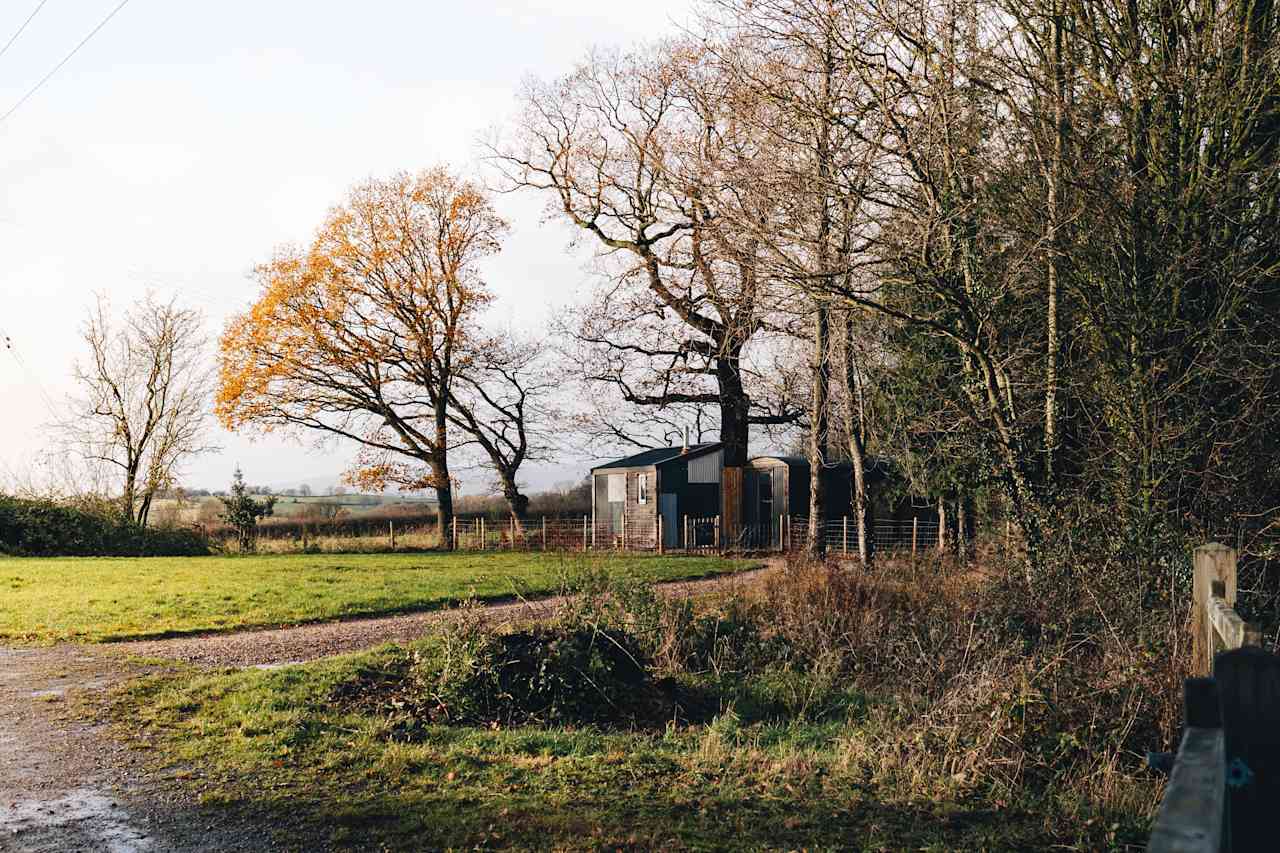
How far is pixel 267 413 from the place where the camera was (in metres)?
34.7

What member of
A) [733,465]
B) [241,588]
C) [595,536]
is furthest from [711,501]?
[241,588]

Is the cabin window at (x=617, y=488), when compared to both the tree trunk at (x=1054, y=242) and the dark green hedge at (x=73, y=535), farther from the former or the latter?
the tree trunk at (x=1054, y=242)

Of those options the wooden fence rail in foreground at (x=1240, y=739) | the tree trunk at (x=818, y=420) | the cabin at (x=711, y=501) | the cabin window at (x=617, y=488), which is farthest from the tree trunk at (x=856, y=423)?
the cabin window at (x=617, y=488)

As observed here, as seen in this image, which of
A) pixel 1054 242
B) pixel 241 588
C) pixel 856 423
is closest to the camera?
pixel 1054 242

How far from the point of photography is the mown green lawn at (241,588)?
46.4 ft

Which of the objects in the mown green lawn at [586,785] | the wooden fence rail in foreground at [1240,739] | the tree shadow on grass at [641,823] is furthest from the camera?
the mown green lawn at [586,785]

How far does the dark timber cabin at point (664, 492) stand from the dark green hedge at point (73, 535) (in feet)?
43.2

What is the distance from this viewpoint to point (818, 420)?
19.5 meters

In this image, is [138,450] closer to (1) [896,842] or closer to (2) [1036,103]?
(2) [1036,103]

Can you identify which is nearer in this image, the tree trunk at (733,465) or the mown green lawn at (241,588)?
the mown green lawn at (241,588)

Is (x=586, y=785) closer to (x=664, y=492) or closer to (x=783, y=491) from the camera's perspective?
(x=664, y=492)

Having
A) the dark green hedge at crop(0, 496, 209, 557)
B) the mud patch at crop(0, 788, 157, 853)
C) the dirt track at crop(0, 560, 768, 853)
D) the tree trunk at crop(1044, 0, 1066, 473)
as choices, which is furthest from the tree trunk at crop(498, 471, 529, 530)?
the mud patch at crop(0, 788, 157, 853)

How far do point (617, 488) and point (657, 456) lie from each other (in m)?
1.83

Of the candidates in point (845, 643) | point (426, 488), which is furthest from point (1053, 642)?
point (426, 488)
